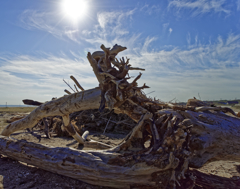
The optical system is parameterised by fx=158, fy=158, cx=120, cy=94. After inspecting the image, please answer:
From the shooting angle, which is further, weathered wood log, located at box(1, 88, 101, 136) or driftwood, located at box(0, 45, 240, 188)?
weathered wood log, located at box(1, 88, 101, 136)

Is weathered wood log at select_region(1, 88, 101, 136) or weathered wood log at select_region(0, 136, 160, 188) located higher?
weathered wood log at select_region(1, 88, 101, 136)

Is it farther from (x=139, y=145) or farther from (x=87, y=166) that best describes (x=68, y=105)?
(x=139, y=145)

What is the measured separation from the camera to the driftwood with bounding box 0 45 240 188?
7.73ft

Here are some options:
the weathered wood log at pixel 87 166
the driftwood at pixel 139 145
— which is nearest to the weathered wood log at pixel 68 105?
the driftwood at pixel 139 145

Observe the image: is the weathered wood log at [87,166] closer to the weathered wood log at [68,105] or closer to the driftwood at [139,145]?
the driftwood at [139,145]

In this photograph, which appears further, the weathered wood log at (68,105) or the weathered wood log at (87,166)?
the weathered wood log at (68,105)

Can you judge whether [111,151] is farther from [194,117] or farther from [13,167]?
[13,167]

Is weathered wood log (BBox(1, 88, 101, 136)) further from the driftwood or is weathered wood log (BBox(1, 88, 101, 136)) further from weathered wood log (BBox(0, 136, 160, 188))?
weathered wood log (BBox(0, 136, 160, 188))

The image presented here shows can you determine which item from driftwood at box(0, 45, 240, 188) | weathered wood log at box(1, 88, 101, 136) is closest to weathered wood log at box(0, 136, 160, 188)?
driftwood at box(0, 45, 240, 188)

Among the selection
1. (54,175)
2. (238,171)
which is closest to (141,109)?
(54,175)

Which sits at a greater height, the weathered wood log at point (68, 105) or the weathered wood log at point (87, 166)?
the weathered wood log at point (68, 105)

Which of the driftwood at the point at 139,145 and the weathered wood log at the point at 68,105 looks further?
the weathered wood log at the point at 68,105

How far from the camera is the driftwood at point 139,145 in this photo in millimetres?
2355

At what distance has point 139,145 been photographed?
2873 mm
